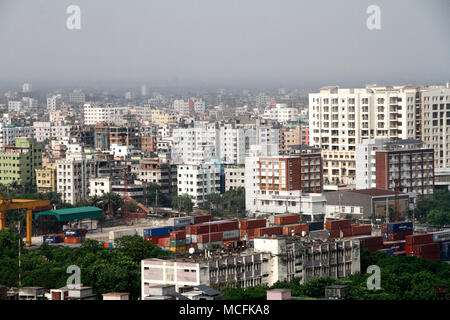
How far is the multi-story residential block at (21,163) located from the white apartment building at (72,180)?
4.83ft

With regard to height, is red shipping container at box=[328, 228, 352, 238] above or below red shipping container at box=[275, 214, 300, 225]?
below

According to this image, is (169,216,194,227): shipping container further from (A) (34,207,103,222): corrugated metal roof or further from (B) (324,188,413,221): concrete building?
(B) (324,188,413,221): concrete building

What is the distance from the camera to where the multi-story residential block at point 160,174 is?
98.0 feet

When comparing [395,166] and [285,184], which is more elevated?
[395,166]

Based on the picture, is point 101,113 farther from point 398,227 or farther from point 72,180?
point 398,227

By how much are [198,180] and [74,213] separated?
14.9ft

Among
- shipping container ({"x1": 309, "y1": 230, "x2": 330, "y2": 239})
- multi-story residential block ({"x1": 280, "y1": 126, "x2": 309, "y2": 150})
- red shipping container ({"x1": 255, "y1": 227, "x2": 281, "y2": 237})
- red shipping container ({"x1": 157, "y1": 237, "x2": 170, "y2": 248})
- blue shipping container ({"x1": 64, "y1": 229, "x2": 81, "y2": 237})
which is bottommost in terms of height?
blue shipping container ({"x1": 64, "y1": 229, "x2": 81, "y2": 237})

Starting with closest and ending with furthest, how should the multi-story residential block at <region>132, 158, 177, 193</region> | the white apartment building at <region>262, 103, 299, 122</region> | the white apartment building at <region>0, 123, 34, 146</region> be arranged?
the multi-story residential block at <region>132, 158, 177, 193</region> → the white apartment building at <region>0, 123, 34, 146</region> → the white apartment building at <region>262, 103, 299, 122</region>

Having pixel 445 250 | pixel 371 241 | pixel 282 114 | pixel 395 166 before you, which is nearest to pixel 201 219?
pixel 371 241

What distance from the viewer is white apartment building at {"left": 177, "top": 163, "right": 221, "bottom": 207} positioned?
93.6 feet

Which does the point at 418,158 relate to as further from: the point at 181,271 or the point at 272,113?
the point at 272,113

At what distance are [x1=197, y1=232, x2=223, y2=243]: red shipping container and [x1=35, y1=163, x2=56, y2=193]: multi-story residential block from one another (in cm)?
951

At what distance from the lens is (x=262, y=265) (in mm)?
15398

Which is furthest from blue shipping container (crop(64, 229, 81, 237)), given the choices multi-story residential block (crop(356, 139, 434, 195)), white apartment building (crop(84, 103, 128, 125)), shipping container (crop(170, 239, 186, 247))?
white apartment building (crop(84, 103, 128, 125))
